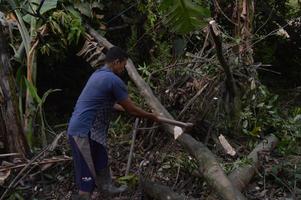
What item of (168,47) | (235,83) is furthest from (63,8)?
(235,83)

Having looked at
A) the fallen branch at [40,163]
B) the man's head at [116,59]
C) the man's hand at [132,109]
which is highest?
the man's head at [116,59]

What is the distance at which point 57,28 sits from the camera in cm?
582

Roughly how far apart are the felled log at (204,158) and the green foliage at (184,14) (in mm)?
1097

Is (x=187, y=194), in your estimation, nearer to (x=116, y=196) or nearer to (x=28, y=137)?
(x=116, y=196)

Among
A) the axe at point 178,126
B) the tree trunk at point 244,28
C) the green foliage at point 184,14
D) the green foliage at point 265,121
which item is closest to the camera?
the green foliage at point 184,14

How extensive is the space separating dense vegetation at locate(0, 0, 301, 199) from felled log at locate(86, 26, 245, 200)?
0.68 ft

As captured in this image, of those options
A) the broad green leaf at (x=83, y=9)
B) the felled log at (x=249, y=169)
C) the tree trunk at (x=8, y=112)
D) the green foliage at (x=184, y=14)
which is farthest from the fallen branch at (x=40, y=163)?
the broad green leaf at (x=83, y=9)

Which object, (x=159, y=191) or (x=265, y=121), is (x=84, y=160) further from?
(x=265, y=121)

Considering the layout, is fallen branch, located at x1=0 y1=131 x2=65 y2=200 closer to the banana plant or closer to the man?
the banana plant

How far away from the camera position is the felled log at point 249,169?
4320mm

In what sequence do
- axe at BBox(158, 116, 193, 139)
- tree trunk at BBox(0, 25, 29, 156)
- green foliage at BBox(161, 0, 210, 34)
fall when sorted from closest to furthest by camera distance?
green foliage at BBox(161, 0, 210, 34) → axe at BBox(158, 116, 193, 139) → tree trunk at BBox(0, 25, 29, 156)

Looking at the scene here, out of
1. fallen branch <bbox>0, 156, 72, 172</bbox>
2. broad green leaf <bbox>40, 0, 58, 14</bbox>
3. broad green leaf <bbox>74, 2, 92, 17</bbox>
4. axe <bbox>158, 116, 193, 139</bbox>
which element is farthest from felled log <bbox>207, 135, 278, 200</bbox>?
broad green leaf <bbox>40, 0, 58, 14</bbox>

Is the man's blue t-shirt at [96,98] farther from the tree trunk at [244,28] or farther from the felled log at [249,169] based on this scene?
the tree trunk at [244,28]

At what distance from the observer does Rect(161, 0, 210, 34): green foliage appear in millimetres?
3572
